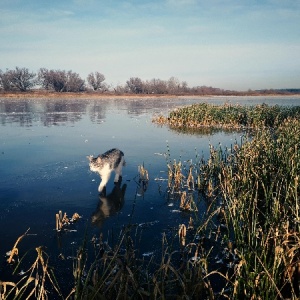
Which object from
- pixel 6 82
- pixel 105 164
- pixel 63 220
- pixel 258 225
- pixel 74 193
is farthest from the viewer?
pixel 6 82

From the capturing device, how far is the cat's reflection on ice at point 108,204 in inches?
266

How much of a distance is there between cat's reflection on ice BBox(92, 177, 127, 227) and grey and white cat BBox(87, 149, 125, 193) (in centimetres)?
36

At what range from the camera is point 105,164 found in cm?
822

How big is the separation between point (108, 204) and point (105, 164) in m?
1.20

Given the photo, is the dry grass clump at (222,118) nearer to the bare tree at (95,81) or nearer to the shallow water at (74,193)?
the shallow water at (74,193)

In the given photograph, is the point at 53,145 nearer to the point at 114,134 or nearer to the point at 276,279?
the point at 114,134

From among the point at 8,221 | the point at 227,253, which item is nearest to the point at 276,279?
the point at 227,253

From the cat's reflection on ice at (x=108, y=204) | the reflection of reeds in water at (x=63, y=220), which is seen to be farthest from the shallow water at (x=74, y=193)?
the reflection of reeds in water at (x=63, y=220)

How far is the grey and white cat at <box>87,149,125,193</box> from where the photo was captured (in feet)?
26.3

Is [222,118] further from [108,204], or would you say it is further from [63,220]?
[63,220]

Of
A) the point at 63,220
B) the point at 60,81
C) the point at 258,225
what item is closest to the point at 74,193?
the point at 63,220

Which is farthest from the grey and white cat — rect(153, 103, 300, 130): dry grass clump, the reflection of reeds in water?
rect(153, 103, 300, 130): dry grass clump

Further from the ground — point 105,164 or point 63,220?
point 105,164

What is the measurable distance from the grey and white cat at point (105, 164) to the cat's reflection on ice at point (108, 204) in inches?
14.1
